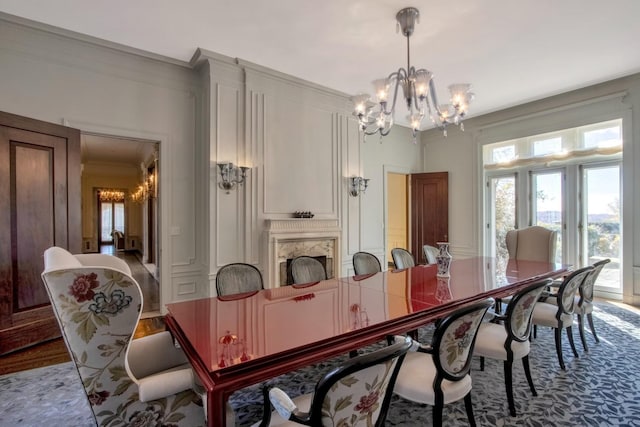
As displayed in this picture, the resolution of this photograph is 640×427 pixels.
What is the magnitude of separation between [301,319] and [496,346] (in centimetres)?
142

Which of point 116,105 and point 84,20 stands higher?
point 84,20

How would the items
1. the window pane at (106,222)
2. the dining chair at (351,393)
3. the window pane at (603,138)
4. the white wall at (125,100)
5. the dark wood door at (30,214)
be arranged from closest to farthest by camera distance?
the dining chair at (351,393) → the dark wood door at (30,214) → the white wall at (125,100) → the window pane at (603,138) → the window pane at (106,222)

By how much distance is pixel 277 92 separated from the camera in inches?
171

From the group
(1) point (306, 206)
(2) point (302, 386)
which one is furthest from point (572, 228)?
(2) point (302, 386)

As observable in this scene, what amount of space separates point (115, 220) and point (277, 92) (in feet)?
34.3

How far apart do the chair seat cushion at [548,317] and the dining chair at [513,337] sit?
68cm

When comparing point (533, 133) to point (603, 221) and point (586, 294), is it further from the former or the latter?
point (586, 294)

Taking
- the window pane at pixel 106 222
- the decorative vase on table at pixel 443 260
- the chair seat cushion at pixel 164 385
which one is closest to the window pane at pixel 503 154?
the decorative vase on table at pixel 443 260

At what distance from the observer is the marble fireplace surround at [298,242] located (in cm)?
413

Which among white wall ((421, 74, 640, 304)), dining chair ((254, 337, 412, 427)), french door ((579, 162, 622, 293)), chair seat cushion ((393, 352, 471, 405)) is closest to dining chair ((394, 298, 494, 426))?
chair seat cushion ((393, 352, 471, 405))

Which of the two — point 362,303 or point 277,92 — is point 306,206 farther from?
point 362,303

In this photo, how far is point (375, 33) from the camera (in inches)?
126

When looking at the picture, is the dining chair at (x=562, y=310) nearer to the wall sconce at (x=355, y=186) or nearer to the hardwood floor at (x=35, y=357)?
the wall sconce at (x=355, y=186)

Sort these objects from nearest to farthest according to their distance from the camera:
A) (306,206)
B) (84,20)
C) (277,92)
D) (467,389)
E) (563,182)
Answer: (467,389), (84,20), (277,92), (306,206), (563,182)
